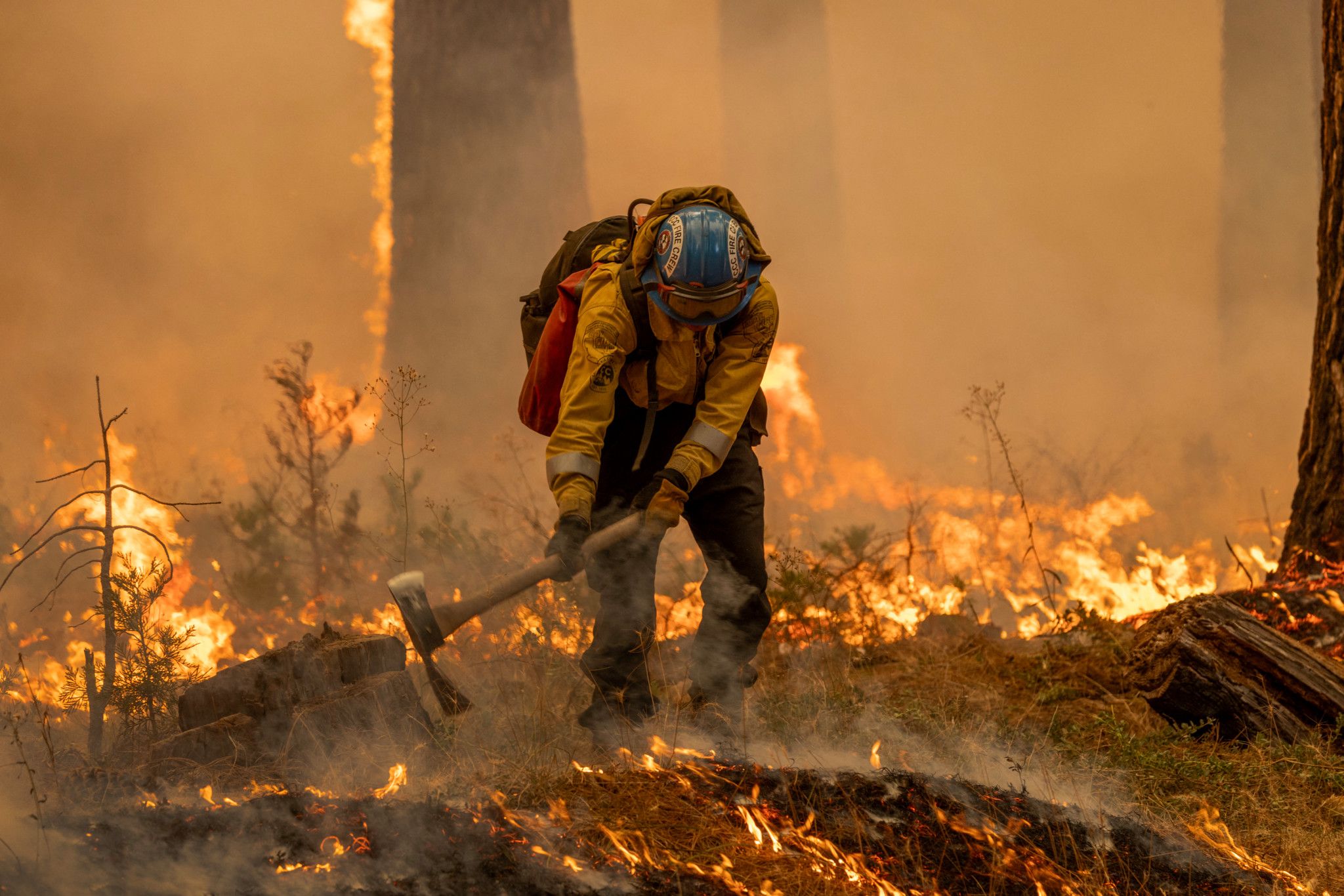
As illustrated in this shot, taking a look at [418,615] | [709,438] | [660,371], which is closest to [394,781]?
[418,615]

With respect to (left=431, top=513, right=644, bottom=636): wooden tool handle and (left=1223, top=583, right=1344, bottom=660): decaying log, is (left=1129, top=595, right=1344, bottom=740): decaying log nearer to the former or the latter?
(left=1223, top=583, right=1344, bottom=660): decaying log

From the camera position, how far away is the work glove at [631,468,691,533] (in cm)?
359

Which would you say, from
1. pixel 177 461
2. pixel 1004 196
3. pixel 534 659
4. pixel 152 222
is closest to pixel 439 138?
pixel 152 222

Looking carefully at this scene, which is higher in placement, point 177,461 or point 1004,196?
point 1004,196

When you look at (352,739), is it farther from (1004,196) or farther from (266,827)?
(1004,196)

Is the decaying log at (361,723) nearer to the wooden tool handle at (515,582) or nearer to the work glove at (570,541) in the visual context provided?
the wooden tool handle at (515,582)

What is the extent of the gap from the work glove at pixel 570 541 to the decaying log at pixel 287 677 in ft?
3.14

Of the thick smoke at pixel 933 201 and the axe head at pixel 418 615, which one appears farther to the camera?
the thick smoke at pixel 933 201

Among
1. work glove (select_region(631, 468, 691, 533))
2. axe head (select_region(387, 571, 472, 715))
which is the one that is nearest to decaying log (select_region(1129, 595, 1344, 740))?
work glove (select_region(631, 468, 691, 533))

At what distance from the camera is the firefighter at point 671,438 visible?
3527 mm

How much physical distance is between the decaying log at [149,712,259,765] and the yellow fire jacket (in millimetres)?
1400

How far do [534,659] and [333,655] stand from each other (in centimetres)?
87

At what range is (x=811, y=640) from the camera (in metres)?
5.53

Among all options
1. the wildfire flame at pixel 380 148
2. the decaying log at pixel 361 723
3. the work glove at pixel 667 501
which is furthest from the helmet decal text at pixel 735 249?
the wildfire flame at pixel 380 148
